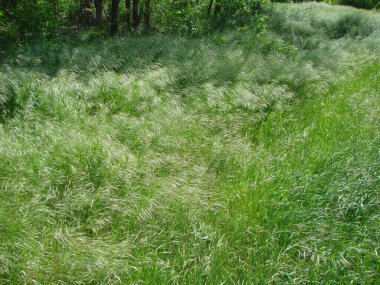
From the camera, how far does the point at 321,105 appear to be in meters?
5.23

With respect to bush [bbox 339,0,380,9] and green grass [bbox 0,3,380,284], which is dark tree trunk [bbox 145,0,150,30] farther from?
bush [bbox 339,0,380,9]

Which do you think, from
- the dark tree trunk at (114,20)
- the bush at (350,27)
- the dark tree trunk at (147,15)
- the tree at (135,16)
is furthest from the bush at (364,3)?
the dark tree trunk at (114,20)

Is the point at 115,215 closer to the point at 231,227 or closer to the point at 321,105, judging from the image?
the point at 231,227

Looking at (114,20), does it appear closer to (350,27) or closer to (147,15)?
(147,15)

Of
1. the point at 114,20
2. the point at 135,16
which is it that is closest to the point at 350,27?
the point at 135,16

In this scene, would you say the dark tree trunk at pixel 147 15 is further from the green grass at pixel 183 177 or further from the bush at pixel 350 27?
the bush at pixel 350 27

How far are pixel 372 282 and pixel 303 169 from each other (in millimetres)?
1341

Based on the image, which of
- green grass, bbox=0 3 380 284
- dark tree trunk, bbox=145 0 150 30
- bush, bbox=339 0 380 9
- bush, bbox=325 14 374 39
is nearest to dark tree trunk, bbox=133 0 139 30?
dark tree trunk, bbox=145 0 150 30

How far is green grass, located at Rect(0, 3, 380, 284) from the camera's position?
2275 mm

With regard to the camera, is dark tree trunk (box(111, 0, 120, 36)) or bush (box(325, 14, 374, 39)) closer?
dark tree trunk (box(111, 0, 120, 36))

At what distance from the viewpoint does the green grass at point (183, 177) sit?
228 centimetres

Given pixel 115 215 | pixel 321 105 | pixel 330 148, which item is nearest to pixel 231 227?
pixel 115 215

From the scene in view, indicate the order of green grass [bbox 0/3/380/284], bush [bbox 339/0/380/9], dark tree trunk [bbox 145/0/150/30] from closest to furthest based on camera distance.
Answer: green grass [bbox 0/3/380/284] → dark tree trunk [bbox 145/0/150/30] → bush [bbox 339/0/380/9]

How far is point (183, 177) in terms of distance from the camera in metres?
3.29
